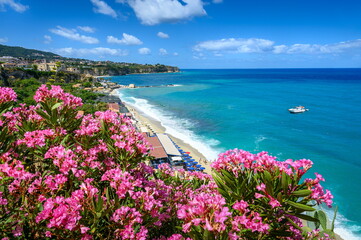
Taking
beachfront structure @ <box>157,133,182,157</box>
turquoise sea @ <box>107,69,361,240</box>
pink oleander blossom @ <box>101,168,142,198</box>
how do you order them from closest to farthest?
pink oleander blossom @ <box>101,168,142,198</box> < turquoise sea @ <box>107,69,361,240</box> < beachfront structure @ <box>157,133,182,157</box>

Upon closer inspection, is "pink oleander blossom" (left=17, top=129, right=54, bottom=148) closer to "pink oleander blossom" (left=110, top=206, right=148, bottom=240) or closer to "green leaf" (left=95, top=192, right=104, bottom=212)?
"green leaf" (left=95, top=192, right=104, bottom=212)

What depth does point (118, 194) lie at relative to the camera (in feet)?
8.18

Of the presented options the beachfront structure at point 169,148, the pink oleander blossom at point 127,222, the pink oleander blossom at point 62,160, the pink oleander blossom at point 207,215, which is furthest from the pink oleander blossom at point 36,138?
the beachfront structure at point 169,148

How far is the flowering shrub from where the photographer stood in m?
2.23

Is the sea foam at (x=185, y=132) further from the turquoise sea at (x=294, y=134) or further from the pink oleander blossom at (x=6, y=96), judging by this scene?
the pink oleander blossom at (x=6, y=96)

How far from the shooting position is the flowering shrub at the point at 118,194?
7.32 feet

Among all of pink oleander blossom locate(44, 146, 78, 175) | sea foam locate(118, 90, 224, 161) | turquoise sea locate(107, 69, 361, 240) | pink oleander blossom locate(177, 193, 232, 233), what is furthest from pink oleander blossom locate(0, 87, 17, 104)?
sea foam locate(118, 90, 224, 161)

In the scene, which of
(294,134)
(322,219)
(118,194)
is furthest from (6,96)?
(294,134)

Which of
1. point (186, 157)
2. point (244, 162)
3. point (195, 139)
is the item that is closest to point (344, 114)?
point (195, 139)

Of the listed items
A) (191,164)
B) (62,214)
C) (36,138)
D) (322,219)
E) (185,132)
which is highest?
(36,138)

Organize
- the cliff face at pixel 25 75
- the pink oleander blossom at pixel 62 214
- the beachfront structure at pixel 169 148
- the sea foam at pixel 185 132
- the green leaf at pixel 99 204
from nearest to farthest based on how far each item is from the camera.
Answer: the pink oleander blossom at pixel 62 214, the green leaf at pixel 99 204, the beachfront structure at pixel 169 148, the sea foam at pixel 185 132, the cliff face at pixel 25 75

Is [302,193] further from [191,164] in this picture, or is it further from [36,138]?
[191,164]

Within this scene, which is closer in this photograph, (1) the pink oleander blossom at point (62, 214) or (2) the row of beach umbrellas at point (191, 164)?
(1) the pink oleander blossom at point (62, 214)

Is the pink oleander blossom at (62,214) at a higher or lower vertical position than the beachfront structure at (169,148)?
higher
